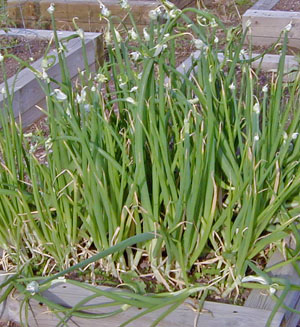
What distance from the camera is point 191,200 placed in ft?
4.97

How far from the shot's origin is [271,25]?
4012 mm

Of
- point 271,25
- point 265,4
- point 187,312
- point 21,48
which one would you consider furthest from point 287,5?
point 187,312

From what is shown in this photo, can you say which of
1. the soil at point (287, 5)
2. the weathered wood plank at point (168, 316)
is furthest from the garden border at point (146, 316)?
the soil at point (287, 5)

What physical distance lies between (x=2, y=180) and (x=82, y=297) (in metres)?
0.42

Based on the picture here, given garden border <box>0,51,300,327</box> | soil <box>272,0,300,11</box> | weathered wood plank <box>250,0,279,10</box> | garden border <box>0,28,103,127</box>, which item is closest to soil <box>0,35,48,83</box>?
garden border <box>0,28,103,127</box>

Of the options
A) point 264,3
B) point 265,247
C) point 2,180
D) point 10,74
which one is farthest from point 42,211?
point 264,3

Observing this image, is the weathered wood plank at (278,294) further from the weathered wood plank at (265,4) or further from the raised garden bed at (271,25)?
the weathered wood plank at (265,4)

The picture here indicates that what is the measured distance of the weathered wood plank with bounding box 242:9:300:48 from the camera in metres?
3.97

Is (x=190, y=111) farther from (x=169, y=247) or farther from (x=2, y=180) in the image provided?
(x=2, y=180)

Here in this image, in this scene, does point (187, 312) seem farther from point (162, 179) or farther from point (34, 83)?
point (34, 83)

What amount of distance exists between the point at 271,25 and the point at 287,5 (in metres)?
0.59

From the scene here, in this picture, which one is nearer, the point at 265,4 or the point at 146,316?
the point at 146,316

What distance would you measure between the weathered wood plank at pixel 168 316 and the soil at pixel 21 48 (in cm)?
255

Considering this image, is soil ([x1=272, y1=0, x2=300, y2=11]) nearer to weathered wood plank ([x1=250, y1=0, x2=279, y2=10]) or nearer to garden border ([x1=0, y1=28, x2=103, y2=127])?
weathered wood plank ([x1=250, y1=0, x2=279, y2=10])
